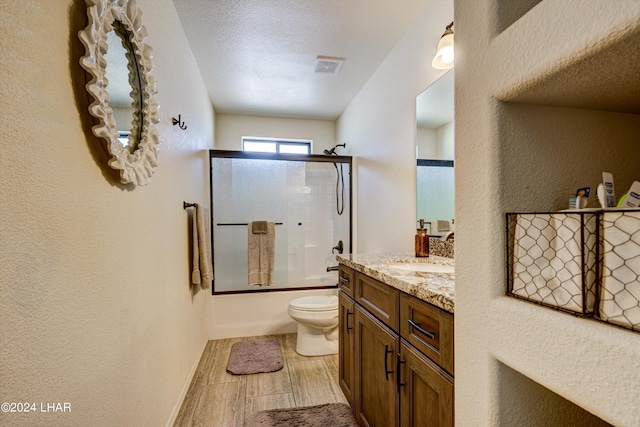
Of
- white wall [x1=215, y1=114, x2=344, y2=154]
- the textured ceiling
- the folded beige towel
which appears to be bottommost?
the folded beige towel

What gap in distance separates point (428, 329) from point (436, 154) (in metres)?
1.24

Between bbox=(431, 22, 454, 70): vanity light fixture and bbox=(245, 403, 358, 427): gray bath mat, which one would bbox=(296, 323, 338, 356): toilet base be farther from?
bbox=(431, 22, 454, 70): vanity light fixture

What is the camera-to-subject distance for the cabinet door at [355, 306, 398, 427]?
120cm

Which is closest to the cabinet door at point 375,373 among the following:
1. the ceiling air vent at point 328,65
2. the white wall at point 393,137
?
the white wall at point 393,137

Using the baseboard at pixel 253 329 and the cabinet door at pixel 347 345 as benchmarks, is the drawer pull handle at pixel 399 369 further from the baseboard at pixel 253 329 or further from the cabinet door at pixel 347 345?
the baseboard at pixel 253 329

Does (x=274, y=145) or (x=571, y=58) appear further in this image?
(x=274, y=145)

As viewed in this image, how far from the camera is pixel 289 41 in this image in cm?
221

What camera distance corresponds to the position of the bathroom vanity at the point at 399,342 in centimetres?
90

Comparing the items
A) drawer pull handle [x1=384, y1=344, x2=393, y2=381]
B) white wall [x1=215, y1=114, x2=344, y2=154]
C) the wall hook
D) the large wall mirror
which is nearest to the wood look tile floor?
drawer pull handle [x1=384, y1=344, x2=393, y2=381]

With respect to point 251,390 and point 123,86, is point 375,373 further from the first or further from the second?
point 123,86

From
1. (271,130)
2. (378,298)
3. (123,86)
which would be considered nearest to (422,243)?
(378,298)

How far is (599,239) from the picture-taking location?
0.50 meters

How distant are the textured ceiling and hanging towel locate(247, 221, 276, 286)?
1441 mm

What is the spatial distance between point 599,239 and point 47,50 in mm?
1244
